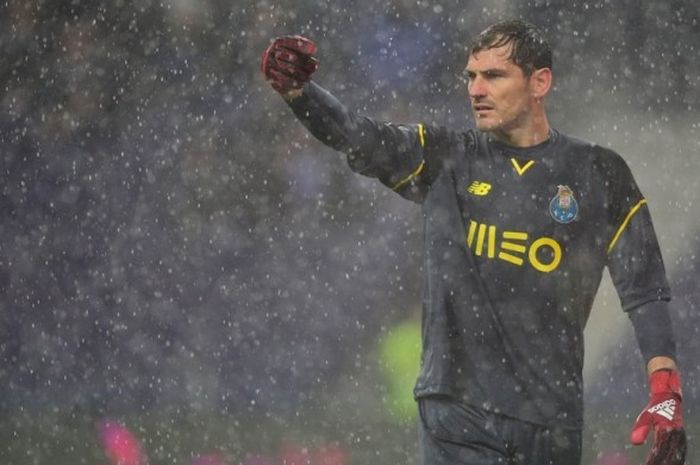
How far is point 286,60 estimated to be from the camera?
4.17m

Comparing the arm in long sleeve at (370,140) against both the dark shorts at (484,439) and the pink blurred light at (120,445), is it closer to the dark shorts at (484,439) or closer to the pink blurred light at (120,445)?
the dark shorts at (484,439)

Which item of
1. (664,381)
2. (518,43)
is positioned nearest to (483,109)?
(518,43)

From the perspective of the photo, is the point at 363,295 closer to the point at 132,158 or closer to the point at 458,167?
the point at 132,158

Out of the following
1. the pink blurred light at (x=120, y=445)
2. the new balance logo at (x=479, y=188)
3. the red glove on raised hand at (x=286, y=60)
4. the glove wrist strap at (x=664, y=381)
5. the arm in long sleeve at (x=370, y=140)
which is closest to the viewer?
the red glove on raised hand at (x=286, y=60)

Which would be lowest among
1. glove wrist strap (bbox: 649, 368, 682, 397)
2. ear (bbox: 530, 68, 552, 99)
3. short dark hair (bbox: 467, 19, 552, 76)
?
glove wrist strap (bbox: 649, 368, 682, 397)

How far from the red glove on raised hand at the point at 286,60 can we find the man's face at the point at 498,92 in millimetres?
713

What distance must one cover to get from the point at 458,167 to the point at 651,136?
662 cm

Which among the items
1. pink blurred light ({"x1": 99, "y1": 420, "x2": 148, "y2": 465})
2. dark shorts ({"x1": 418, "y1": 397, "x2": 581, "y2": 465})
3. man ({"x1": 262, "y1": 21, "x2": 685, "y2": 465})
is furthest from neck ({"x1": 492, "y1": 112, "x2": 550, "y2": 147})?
pink blurred light ({"x1": 99, "y1": 420, "x2": 148, "y2": 465})

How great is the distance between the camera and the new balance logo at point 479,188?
4609 mm

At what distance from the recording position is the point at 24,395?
45.2 ft

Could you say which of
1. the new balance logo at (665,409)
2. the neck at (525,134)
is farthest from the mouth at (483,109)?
the new balance logo at (665,409)

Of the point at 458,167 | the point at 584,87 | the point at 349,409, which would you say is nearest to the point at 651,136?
the point at 584,87

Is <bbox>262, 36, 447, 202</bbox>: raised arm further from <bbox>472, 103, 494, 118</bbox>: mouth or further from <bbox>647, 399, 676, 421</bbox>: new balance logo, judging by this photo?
<bbox>647, 399, 676, 421</bbox>: new balance logo

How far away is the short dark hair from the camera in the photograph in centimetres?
465
